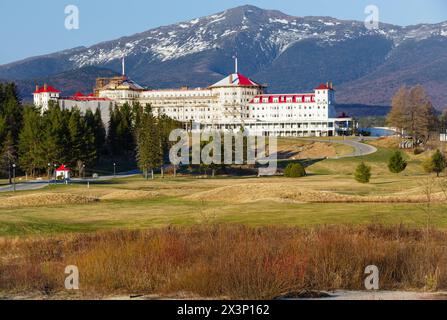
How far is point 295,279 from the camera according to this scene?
19.2 m

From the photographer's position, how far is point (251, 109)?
18825 centimetres

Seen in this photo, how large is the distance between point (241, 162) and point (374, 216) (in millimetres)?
74103

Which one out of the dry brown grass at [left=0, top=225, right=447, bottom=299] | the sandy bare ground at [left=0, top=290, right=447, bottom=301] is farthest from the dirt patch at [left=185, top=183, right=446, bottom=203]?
the sandy bare ground at [left=0, top=290, right=447, bottom=301]

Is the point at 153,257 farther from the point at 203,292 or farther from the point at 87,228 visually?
the point at 87,228

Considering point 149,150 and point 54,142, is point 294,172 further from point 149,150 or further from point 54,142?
point 54,142

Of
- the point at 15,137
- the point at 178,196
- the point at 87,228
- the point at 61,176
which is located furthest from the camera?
the point at 15,137

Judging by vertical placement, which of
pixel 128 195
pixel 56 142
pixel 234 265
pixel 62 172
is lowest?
pixel 62 172

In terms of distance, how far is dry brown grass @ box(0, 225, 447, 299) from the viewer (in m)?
18.8

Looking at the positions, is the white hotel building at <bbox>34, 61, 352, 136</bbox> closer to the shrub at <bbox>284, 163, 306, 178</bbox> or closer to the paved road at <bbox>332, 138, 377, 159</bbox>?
the paved road at <bbox>332, 138, 377, 159</bbox>

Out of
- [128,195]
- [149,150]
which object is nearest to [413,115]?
[149,150]

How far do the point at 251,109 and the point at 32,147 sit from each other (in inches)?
3983

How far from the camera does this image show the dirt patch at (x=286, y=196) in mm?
46694

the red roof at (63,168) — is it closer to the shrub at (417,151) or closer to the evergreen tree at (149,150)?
the evergreen tree at (149,150)

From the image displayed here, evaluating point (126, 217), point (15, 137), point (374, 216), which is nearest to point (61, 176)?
point (15, 137)
